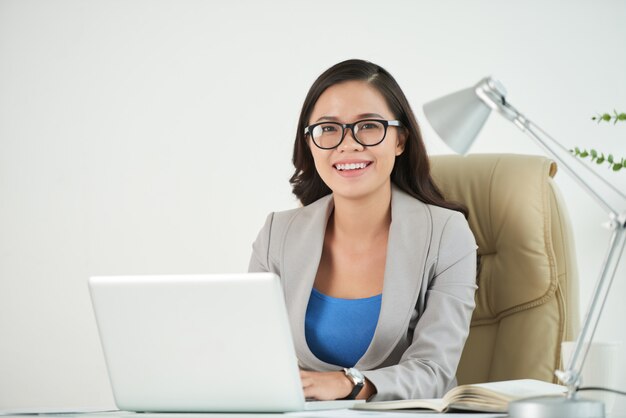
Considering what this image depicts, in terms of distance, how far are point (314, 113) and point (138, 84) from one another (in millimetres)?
1713

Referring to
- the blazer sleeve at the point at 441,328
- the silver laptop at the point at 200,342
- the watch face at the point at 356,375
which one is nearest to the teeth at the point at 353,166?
the blazer sleeve at the point at 441,328

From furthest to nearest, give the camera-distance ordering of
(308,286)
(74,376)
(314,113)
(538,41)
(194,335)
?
(74,376)
(538,41)
(314,113)
(308,286)
(194,335)

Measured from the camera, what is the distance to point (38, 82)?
379 centimetres

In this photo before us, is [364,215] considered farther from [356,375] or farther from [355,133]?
[356,375]

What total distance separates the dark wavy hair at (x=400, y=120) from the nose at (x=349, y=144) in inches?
5.9

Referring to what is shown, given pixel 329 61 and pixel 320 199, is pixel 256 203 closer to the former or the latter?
pixel 329 61

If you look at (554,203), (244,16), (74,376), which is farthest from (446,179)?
(74,376)

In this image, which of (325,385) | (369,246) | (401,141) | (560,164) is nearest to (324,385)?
(325,385)

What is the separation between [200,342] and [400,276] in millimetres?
847

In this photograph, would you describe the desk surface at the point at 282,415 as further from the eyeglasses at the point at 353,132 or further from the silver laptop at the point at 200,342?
the eyeglasses at the point at 353,132

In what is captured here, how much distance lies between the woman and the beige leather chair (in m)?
0.10

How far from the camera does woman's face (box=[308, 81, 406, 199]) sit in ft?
7.06

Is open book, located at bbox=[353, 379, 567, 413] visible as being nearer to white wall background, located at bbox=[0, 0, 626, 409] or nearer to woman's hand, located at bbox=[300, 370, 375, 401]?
woman's hand, located at bbox=[300, 370, 375, 401]

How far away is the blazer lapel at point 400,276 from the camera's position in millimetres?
1964
